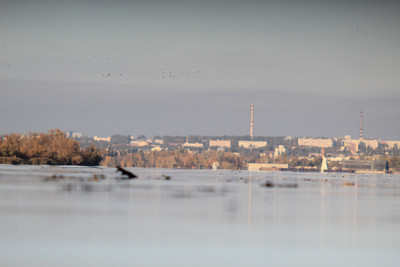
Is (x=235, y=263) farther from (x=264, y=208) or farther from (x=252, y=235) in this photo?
(x=264, y=208)

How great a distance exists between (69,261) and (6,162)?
364 feet

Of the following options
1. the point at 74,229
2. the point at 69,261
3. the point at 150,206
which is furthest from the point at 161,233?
the point at 150,206

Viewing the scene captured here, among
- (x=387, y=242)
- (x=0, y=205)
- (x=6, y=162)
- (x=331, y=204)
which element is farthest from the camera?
(x=6, y=162)

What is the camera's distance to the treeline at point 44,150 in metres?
128

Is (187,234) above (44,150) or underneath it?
underneath

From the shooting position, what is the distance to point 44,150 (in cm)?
13738

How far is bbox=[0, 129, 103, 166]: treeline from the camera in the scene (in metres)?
128

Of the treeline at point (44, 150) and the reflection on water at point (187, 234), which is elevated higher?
the treeline at point (44, 150)

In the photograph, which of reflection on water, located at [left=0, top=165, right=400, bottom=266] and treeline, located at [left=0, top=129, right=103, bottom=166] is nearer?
reflection on water, located at [left=0, top=165, right=400, bottom=266]

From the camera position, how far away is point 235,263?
1917cm

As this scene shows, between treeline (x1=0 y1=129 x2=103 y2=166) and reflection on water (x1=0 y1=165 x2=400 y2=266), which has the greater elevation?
treeline (x1=0 y1=129 x2=103 y2=166)

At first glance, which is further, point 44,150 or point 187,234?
point 44,150

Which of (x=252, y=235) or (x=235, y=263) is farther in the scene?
(x=252, y=235)

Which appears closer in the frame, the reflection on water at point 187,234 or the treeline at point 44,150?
the reflection on water at point 187,234
